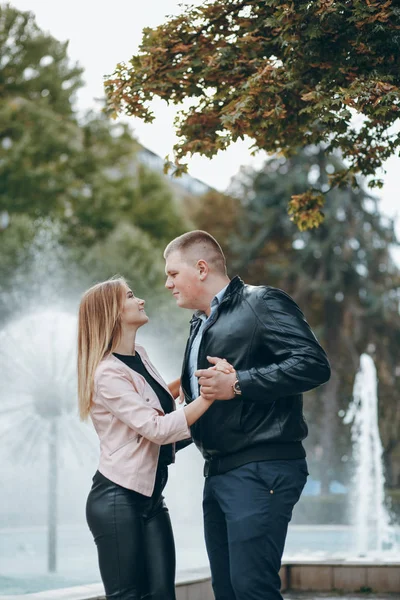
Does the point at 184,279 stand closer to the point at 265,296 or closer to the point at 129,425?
the point at 265,296

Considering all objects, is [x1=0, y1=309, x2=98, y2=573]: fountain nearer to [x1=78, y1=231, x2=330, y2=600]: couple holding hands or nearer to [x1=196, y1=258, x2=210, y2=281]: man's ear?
[x1=78, y1=231, x2=330, y2=600]: couple holding hands

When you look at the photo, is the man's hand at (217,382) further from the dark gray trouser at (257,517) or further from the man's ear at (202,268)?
the man's ear at (202,268)

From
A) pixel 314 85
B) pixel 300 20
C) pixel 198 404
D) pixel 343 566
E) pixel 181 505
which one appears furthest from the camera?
pixel 181 505

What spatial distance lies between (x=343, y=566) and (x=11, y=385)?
33.7 feet

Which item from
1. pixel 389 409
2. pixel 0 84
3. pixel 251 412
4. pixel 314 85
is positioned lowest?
pixel 251 412

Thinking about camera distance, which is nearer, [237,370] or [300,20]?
[237,370]

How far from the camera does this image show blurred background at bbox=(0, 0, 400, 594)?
16688 mm

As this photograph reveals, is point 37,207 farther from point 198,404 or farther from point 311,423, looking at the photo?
point 198,404

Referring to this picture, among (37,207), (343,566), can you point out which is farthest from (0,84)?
(343,566)

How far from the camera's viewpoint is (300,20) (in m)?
4.81

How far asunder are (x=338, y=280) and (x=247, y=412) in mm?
24917

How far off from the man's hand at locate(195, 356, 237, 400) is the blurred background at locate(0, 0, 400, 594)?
10.5 meters

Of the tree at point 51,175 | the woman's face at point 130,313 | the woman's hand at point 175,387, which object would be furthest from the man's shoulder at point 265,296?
the tree at point 51,175

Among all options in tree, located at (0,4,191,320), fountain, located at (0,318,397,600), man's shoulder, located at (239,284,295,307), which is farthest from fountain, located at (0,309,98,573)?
man's shoulder, located at (239,284,295,307)
